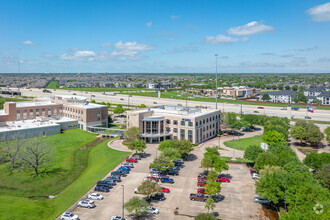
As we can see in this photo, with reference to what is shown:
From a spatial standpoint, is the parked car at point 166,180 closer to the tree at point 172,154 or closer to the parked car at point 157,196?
the tree at point 172,154

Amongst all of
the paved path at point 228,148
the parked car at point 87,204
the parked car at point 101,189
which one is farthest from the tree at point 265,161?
the parked car at point 87,204

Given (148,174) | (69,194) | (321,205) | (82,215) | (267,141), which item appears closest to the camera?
(321,205)

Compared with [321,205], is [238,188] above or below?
below

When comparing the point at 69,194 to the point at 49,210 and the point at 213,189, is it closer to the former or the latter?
the point at 49,210

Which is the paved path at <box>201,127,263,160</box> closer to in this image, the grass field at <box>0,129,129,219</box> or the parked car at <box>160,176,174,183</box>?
the parked car at <box>160,176,174,183</box>

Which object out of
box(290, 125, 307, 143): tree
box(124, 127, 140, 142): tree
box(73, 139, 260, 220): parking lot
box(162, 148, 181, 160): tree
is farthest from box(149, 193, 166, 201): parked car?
box(290, 125, 307, 143): tree

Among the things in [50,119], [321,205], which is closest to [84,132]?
[50,119]
